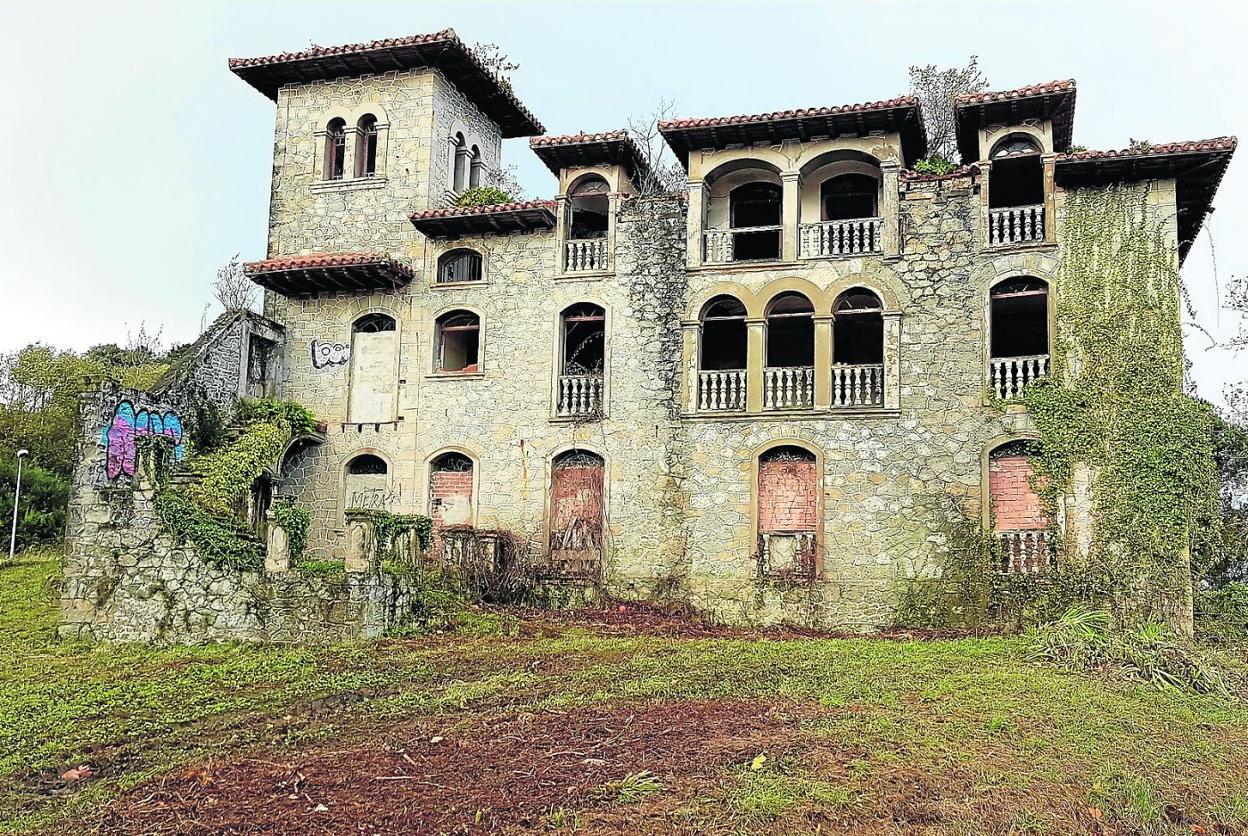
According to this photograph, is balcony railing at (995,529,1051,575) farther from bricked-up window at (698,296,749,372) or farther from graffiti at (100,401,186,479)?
graffiti at (100,401,186,479)

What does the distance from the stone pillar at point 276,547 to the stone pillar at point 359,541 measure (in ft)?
3.83

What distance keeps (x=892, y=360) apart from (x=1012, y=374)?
210 cm

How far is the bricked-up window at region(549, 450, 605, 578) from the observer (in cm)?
2253

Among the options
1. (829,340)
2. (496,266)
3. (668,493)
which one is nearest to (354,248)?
(496,266)

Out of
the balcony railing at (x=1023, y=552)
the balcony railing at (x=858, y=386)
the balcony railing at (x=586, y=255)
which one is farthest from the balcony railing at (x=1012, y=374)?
the balcony railing at (x=586, y=255)

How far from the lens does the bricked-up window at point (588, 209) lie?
79.9ft

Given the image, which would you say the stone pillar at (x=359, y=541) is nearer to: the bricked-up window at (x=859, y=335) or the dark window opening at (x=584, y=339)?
the dark window opening at (x=584, y=339)

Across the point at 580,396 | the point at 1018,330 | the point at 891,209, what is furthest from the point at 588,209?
the point at 1018,330

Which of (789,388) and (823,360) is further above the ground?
(823,360)

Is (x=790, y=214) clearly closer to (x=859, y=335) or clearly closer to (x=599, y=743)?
(x=859, y=335)

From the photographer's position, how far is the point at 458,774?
1016 cm

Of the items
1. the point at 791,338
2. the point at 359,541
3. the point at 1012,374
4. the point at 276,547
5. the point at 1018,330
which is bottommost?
the point at 276,547

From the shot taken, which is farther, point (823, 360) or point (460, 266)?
point (460, 266)

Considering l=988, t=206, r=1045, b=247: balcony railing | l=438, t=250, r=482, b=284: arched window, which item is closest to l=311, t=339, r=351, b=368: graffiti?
l=438, t=250, r=482, b=284: arched window
